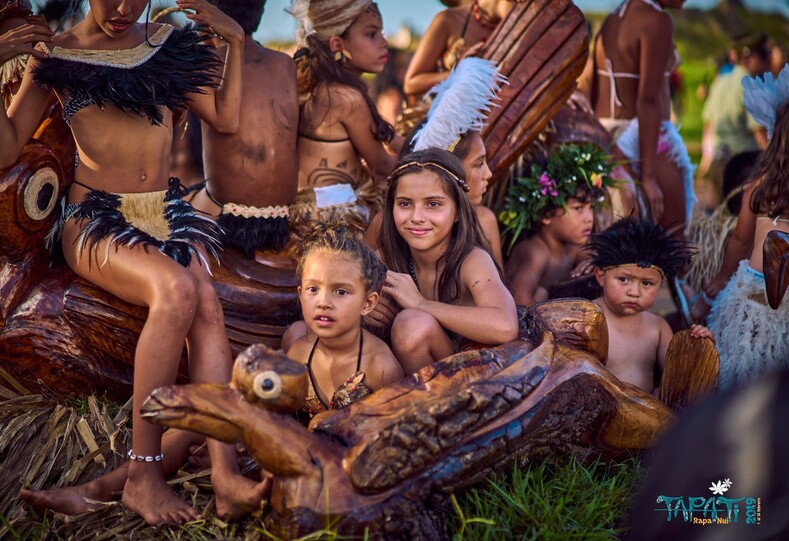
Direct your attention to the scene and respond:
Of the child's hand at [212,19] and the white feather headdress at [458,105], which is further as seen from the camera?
Answer: the white feather headdress at [458,105]

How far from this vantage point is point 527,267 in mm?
4500

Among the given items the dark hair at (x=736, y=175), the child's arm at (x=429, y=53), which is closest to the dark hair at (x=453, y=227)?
the child's arm at (x=429, y=53)

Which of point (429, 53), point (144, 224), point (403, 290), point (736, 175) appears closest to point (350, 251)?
point (403, 290)

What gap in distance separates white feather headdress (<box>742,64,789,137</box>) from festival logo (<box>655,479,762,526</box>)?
2.71m

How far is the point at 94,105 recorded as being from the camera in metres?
3.16

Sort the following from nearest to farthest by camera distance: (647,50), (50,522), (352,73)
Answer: (50,522)
(352,73)
(647,50)

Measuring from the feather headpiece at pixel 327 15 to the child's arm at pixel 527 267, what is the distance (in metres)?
1.49

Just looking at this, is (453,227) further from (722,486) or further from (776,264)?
(722,486)

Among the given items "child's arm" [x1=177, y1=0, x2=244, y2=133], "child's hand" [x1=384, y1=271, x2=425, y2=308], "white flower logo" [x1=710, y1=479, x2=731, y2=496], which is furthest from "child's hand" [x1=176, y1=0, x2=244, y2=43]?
"white flower logo" [x1=710, y1=479, x2=731, y2=496]

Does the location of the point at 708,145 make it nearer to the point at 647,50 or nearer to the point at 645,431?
the point at 647,50

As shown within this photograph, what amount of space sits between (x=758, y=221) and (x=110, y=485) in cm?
299

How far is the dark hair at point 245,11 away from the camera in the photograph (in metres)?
3.84

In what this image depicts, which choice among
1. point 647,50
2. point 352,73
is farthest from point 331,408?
point 647,50

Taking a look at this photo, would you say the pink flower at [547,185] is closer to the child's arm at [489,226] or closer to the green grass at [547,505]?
the child's arm at [489,226]
